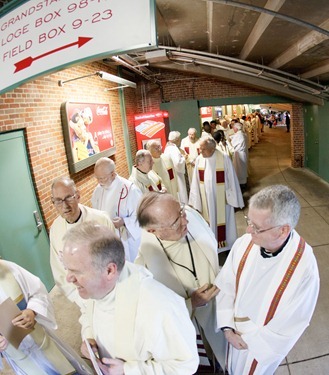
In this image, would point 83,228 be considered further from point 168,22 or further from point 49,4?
point 168,22

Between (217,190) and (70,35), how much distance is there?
350 centimetres

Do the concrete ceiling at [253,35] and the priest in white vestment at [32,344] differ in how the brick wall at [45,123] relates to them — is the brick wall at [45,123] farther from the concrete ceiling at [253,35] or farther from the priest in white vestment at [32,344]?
the priest in white vestment at [32,344]

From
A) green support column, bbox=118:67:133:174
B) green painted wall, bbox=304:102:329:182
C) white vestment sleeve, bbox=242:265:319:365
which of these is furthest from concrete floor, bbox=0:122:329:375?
green support column, bbox=118:67:133:174

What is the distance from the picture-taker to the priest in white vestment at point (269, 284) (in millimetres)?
1562

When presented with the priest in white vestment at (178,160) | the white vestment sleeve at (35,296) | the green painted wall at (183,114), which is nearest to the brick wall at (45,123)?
the priest in white vestment at (178,160)

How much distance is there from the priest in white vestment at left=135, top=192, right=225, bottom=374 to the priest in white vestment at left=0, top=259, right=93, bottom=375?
29.1 inches

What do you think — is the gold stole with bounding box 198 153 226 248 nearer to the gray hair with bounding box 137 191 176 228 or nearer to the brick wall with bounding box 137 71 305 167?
the gray hair with bounding box 137 191 176 228

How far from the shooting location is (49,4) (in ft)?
5.05

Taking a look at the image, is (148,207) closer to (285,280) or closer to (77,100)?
(285,280)

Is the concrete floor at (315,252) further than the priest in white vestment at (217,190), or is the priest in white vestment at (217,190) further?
the priest in white vestment at (217,190)

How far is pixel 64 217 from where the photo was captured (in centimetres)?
254

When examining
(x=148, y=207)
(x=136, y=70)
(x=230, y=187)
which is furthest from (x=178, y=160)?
(x=148, y=207)

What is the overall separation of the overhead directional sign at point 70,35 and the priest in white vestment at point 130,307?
0.81m

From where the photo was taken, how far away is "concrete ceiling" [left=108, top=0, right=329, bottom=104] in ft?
10.7
